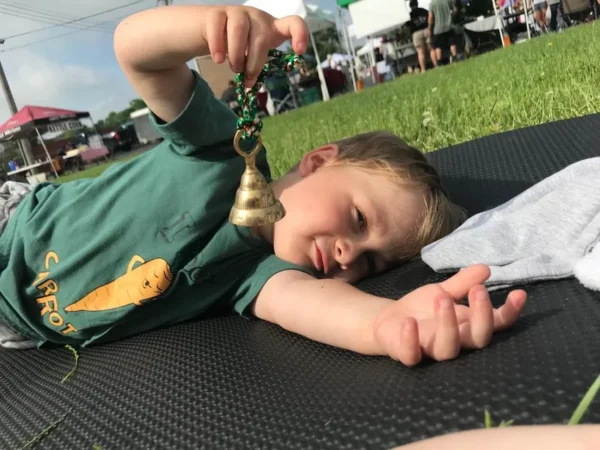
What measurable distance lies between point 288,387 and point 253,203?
0.97ft

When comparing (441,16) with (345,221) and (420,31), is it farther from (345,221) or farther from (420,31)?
(345,221)

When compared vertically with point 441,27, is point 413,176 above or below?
below

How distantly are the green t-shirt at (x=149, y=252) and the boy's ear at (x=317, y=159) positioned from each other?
6.4 inches

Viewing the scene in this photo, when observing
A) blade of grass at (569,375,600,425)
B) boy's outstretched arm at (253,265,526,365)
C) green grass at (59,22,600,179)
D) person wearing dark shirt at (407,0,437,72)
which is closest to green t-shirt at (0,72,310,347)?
boy's outstretched arm at (253,265,526,365)

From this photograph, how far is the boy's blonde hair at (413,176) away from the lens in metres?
1.33

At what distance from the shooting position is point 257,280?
4.29 ft

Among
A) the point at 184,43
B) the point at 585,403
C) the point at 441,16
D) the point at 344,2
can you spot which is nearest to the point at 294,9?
the point at 344,2

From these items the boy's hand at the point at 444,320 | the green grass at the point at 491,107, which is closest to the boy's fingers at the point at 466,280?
the boy's hand at the point at 444,320

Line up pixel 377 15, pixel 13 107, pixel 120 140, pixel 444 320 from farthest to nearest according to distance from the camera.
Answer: pixel 120 140, pixel 13 107, pixel 377 15, pixel 444 320

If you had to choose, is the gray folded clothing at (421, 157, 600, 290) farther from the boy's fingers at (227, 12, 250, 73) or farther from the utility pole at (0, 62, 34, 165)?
the utility pole at (0, 62, 34, 165)

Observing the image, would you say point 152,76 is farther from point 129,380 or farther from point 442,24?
point 442,24

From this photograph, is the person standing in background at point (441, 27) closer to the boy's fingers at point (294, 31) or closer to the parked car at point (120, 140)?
the boy's fingers at point (294, 31)

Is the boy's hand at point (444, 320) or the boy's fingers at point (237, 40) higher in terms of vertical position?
the boy's fingers at point (237, 40)

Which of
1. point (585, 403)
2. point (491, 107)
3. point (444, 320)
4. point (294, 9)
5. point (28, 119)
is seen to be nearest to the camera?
point (585, 403)
